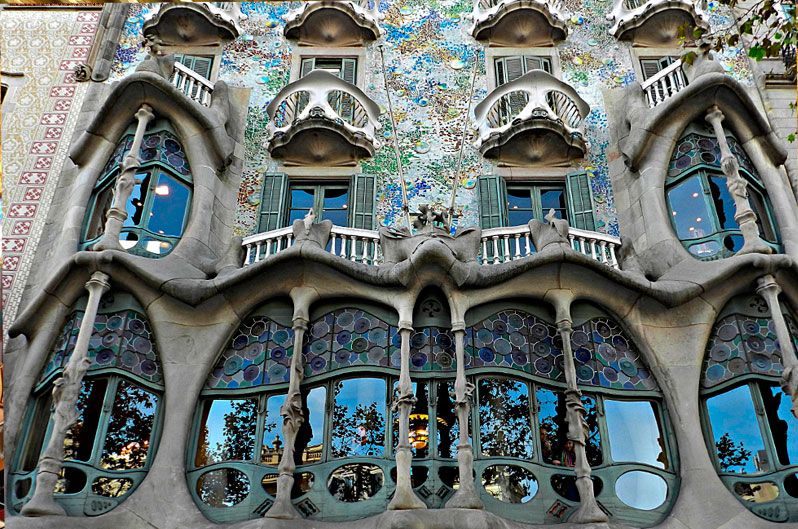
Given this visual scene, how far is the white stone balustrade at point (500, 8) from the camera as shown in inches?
614

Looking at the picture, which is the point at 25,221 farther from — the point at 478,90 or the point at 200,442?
the point at 478,90

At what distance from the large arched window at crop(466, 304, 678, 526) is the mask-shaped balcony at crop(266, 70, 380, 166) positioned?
4385 millimetres

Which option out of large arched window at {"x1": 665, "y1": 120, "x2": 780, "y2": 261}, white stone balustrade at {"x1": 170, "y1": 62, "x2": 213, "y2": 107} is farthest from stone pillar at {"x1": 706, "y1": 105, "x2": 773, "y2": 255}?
white stone balustrade at {"x1": 170, "y1": 62, "x2": 213, "y2": 107}

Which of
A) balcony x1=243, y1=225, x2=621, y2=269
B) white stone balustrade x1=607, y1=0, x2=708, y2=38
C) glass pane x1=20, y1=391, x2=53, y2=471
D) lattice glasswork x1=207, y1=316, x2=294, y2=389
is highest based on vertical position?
white stone balustrade x1=607, y1=0, x2=708, y2=38

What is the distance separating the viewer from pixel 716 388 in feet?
36.6

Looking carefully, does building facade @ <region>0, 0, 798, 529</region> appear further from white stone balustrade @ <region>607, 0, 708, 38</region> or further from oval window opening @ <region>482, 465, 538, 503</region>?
white stone balustrade @ <region>607, 0, 708, 38</region>

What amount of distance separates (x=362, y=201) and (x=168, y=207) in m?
3.22

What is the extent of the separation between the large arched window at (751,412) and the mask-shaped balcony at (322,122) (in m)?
6.77

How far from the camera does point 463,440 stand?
32.6ft

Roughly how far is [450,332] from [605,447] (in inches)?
103

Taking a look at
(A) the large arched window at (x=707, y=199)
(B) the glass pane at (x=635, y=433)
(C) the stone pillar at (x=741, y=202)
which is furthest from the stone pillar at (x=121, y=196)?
(C) the stone pillar at (x=741, y=202)

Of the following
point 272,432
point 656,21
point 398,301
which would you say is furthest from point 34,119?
point 656,21

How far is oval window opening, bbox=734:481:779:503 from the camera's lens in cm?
1026

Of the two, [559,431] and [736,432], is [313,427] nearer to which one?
[559,431]
